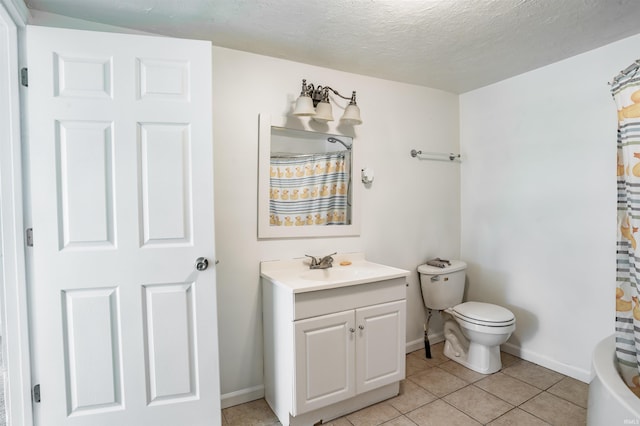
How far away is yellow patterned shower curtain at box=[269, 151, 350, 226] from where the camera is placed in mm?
2227

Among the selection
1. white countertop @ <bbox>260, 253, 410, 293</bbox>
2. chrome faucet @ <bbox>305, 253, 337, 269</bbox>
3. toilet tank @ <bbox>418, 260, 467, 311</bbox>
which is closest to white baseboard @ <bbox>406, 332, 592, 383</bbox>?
toilet tank @ <bbox>418, 260, 467, 311</bbox>

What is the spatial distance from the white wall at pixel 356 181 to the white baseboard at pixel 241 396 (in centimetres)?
2

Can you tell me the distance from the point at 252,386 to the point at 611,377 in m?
1.86

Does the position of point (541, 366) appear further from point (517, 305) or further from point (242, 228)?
point (242, 228)

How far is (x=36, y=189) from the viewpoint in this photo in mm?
1502

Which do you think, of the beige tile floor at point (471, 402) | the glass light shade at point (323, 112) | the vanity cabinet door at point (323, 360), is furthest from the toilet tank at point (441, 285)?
the glass light shade at point (323, 112)

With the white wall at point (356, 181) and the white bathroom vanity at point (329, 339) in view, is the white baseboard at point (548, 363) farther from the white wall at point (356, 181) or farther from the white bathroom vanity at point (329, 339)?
the white bathroom vanity at point (329, 339)

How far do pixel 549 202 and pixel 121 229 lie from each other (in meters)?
2.82

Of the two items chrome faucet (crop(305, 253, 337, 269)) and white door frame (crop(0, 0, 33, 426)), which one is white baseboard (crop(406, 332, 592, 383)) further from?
white door frame (crop(0, 0, 33, 426))

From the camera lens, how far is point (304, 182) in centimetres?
232

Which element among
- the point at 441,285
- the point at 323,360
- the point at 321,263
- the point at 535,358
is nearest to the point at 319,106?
the point at 321,263

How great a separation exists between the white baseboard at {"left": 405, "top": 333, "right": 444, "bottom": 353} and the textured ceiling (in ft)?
7.30

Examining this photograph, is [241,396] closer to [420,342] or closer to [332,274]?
[332,274]

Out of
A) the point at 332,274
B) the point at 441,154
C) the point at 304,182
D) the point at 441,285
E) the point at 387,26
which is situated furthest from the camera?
the point at 441,154
